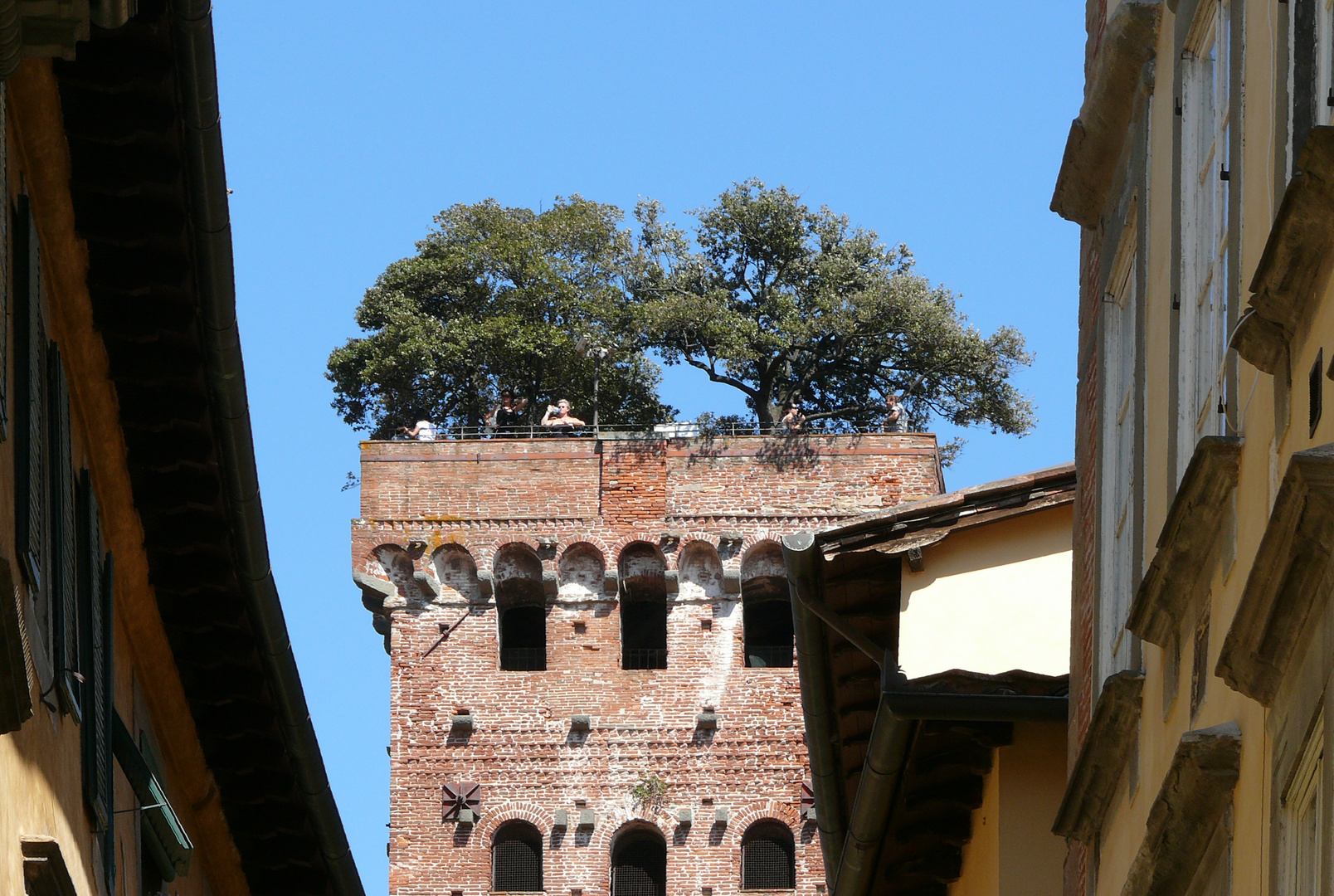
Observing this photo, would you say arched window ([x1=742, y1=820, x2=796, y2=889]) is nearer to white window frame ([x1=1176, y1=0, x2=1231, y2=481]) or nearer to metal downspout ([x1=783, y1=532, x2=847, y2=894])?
metal downspout ([x1=783, y1=532, x2=847, y2=894])

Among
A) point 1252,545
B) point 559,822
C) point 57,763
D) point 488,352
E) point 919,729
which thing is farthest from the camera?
point 488,352

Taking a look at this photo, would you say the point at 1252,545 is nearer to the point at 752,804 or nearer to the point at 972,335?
the point at 752,804

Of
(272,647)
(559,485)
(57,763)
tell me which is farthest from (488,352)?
(57,763)

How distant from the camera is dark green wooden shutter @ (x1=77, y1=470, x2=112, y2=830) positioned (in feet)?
28.5

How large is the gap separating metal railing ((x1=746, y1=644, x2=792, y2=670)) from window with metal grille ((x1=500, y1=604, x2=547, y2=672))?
3227mm

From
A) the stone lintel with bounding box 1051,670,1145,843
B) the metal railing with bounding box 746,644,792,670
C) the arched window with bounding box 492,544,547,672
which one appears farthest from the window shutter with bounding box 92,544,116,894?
the metal railing with bounding box 746,644,792,670

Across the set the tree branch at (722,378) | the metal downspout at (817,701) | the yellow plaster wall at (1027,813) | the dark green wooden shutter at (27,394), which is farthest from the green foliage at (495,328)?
the dark green wooden shutter at (27,394)

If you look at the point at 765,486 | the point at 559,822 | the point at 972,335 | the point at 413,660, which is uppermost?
the point at 972,335

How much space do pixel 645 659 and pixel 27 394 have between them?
33961mm

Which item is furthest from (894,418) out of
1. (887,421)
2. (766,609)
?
(766,609)

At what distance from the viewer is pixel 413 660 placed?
39.7m

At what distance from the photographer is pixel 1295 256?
4.89 m

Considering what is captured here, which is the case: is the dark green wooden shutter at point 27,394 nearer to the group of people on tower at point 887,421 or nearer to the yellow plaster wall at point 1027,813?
the yellow plaster wall at point 1027,813

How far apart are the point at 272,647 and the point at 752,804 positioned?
28.8 m
